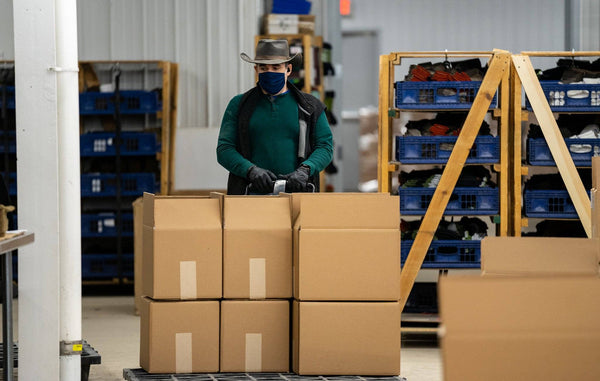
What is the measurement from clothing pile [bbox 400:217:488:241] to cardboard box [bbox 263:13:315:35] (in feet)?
13.1

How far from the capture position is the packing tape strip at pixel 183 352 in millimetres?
4617

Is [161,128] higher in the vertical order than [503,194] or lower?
higher

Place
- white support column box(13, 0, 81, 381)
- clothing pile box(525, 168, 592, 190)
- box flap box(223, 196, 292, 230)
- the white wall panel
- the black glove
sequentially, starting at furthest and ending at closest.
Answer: the white wall panel < clothing pile box(525, 168, 592, 190) < the black glove < box flap box(223, 196, 292, 230) < white support column box(13, 0, 81, 381)

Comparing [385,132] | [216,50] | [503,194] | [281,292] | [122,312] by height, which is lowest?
[122,312]

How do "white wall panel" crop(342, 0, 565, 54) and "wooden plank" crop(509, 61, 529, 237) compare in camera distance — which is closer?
"wooden plank" crop(509, 61, 529, 237)

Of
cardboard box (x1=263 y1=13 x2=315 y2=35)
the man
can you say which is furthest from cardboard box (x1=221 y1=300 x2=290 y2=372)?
cardboard box (x1=263 y1=13 x2=315 y2=35)

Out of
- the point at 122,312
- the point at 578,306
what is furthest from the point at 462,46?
the point at 578,306

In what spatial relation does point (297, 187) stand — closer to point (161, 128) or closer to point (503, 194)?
point (503, 194)

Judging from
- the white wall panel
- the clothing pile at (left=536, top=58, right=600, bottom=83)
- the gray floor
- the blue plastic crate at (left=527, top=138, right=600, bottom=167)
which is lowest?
the gray floor

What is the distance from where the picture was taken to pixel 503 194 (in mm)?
6680

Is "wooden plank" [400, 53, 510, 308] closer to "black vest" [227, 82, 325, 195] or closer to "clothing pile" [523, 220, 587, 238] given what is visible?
"clothing pile" [523, 220, 587, 238]

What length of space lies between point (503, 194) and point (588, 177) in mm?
596

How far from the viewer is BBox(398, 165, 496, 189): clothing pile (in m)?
6.74

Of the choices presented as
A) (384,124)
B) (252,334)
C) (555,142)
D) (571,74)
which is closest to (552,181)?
(555,142)
